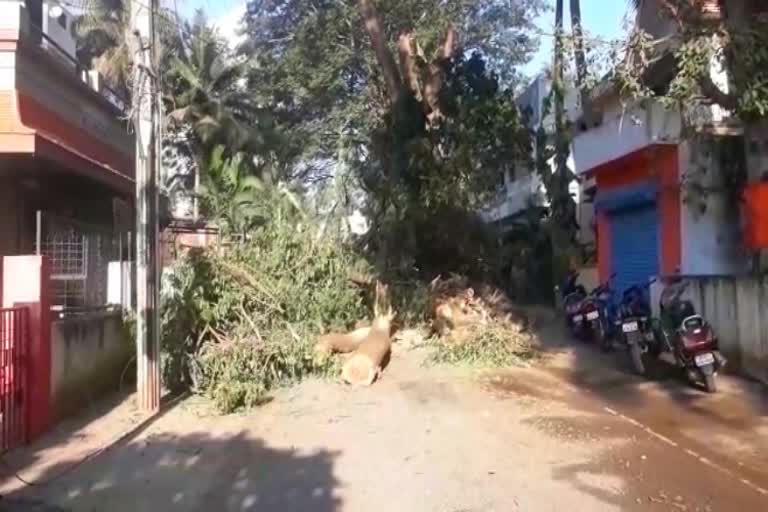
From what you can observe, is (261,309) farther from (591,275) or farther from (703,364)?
(591,275)

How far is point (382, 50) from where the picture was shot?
47.6 feet

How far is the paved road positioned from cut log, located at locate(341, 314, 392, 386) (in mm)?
299

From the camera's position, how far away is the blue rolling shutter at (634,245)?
15.0 metres

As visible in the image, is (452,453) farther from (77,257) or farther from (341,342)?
(77,257)

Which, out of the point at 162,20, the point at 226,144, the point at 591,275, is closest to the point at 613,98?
the point at 591,275

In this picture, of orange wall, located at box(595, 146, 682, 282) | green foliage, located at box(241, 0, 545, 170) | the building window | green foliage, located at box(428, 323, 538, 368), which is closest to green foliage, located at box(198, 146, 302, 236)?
the building window

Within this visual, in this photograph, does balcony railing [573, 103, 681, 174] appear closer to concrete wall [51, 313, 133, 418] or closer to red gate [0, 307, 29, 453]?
concrete wall [51, 313, 133, 418]

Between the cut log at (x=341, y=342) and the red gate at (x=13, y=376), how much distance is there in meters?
4.16

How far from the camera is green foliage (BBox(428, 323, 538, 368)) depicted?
11.9 metres

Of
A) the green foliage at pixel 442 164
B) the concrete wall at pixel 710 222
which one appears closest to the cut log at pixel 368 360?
the green foliage at pixel 442 164

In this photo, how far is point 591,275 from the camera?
61.5ft

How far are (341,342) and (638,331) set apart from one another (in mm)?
3981

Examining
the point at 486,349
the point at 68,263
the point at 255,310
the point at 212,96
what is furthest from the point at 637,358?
the point at 212,96

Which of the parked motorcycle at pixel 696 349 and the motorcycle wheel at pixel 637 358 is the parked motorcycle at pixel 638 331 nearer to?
the motorcycle wheel at pixel 637 358
